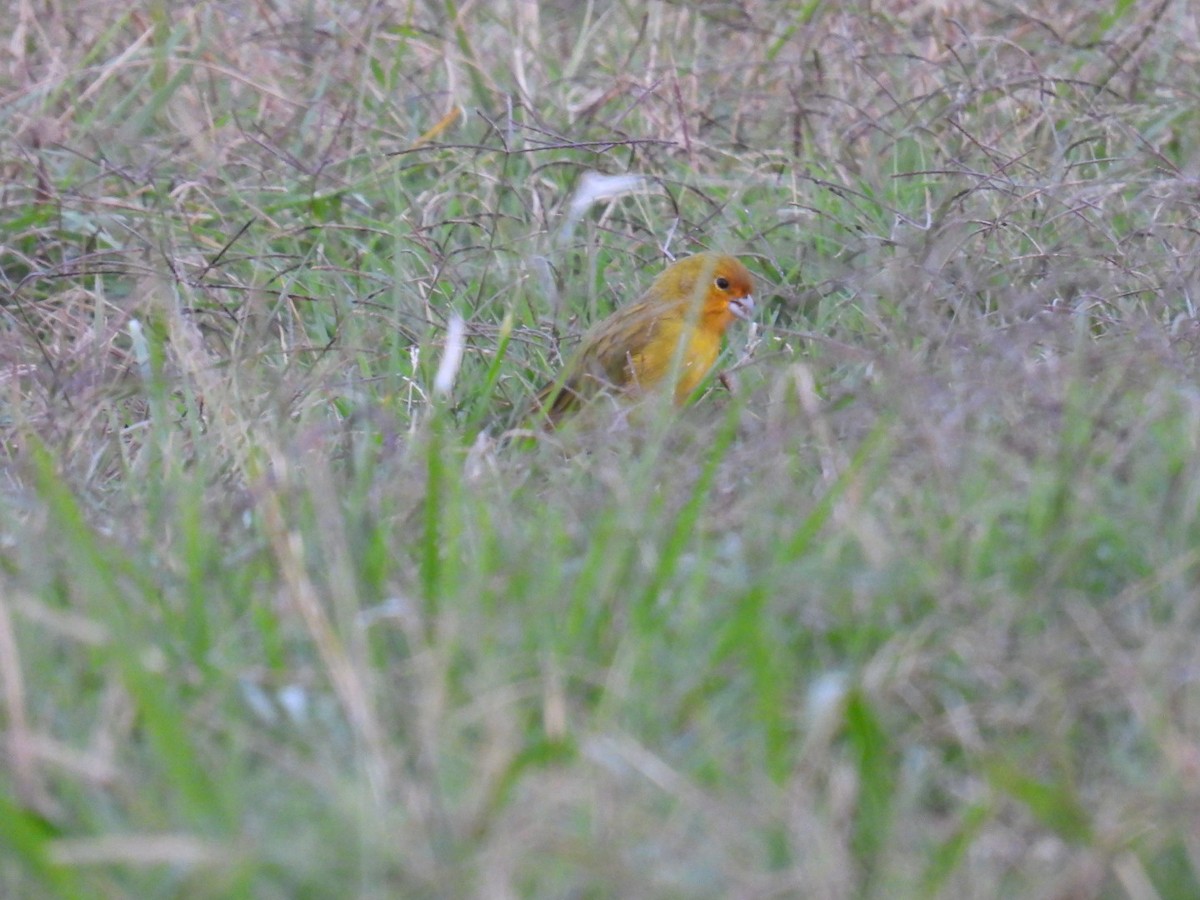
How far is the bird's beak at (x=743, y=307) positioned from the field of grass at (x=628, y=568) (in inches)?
4.3

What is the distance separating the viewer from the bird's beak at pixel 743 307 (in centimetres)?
468

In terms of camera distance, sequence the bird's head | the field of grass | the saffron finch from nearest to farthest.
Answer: the field of grass → the saffron finch → the bird's head

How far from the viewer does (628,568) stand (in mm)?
2469

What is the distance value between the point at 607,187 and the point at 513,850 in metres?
3.12

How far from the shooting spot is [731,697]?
229 centimetres

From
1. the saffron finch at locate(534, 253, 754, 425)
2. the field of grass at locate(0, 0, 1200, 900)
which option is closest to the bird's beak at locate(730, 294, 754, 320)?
the saffron finch at locate(534, 253, 754, 425)

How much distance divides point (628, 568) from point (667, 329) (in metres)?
2.20

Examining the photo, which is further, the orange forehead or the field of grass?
the orange forehead

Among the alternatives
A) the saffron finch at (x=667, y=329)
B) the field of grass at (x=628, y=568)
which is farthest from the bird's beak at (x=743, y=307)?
the field of grass at (x=628, y=568)

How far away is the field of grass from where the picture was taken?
2018mm

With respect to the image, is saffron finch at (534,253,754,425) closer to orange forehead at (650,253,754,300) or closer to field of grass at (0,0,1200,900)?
orange forehead at (650,253,754,300)

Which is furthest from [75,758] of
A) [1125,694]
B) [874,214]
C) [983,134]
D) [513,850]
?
[983,134]

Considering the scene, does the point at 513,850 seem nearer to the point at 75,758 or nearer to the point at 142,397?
the point at 75,758

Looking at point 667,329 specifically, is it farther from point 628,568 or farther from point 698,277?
point 628,568
